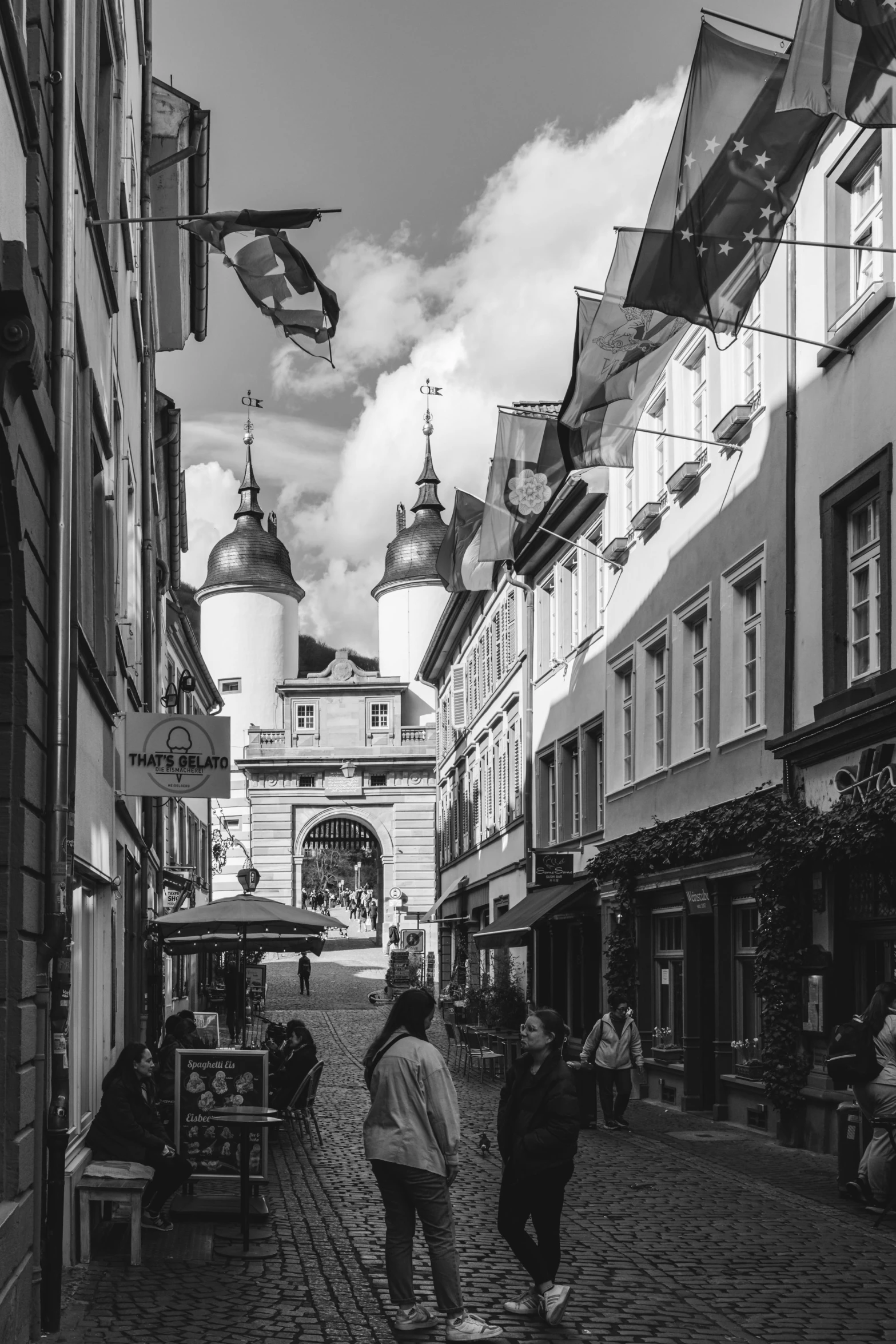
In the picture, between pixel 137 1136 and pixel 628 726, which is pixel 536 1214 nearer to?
pixel 137 1136

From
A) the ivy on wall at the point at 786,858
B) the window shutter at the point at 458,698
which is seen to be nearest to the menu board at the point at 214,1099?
the ivy on wall at the point at 786,858

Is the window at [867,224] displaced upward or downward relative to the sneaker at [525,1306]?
upward

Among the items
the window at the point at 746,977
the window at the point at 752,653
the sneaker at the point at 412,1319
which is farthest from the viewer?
the window at the point at 752,653

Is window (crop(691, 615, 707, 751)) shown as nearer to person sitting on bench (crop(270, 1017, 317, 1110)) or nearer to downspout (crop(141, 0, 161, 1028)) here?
person sitting on bench (crop(270, 1017, 317, 1110))

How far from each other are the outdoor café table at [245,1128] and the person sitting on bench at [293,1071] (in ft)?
15.1

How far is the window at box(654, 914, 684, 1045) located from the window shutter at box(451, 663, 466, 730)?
80.5 feet

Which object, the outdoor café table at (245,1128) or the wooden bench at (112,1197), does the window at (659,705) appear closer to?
the outdoor café table at (245,1128)

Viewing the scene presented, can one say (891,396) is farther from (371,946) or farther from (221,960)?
(371,946)

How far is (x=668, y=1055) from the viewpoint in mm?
21562

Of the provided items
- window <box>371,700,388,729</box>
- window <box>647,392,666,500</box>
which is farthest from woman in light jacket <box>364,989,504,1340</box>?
window <box>371,700,388,729</box>

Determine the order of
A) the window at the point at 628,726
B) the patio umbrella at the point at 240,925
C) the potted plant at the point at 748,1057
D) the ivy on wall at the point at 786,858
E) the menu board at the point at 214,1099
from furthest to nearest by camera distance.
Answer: the window at the point at 628,726 < the patio umbrella at the point at 240,925 < the potted plant at the point at 748,1057 < the ivy on wall at the point at 786,858 < the menu board at the point at 214,1099

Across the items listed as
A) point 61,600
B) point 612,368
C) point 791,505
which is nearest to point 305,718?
point 791,505

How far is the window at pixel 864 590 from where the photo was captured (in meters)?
15.5

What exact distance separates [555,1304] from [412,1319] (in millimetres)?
739
